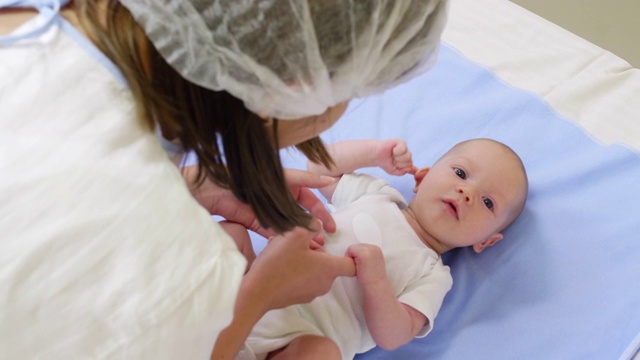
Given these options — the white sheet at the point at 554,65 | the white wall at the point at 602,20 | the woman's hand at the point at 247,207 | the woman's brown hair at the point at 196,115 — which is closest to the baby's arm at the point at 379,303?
the woman's hand at the point at 247,207

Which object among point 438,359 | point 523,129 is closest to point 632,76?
point 523,129

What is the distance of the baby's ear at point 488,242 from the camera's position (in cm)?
116

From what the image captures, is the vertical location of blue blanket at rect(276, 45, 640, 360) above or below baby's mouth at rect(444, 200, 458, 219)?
below

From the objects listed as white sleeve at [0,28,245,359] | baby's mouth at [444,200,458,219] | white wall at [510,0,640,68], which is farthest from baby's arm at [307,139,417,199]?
white wall at [510,0,640,68]

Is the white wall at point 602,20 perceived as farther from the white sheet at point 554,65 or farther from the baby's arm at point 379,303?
the baby's arm at point 379,303

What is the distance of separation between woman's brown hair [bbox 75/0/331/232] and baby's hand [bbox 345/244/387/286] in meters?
0.35

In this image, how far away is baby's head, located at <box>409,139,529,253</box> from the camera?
1131 mm

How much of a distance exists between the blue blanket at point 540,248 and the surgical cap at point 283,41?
0.61 metres

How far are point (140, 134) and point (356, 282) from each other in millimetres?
616

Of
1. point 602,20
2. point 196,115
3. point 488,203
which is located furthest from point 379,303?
point 602,20

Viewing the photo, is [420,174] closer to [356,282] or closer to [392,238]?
[392,238]

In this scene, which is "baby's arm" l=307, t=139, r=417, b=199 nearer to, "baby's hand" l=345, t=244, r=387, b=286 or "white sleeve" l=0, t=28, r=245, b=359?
"baby's hand" l=345, t=244, r=387, b=286

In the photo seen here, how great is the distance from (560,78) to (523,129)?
0.18 meters

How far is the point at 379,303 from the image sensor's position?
1.01 meters
